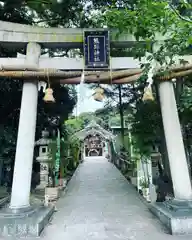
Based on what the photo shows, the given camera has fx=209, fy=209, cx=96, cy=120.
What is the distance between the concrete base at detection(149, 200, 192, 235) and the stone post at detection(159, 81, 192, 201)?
0.19 m

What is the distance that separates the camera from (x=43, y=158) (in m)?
8.54

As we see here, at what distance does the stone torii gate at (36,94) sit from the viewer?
4297mm

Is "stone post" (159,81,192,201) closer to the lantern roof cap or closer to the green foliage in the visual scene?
the green foliage

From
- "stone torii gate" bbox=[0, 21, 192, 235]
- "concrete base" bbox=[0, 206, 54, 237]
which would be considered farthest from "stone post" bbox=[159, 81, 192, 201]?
"concrete base" bbox=[0, 206, 54, 237]

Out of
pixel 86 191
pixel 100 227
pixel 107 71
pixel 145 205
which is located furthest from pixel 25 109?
pixel 86 191

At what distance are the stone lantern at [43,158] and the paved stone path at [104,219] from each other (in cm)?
136

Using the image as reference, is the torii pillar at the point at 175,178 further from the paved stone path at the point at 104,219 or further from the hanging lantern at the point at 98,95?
the hanging lantern at the point at 98,95

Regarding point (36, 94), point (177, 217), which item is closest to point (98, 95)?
point (36, 94)

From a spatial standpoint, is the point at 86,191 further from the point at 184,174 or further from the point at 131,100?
the point at 131,100

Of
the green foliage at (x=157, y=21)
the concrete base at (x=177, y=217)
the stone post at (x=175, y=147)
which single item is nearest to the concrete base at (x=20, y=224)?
the concrete base at (x=177, y=217)

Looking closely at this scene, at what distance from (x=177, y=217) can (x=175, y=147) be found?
138cm

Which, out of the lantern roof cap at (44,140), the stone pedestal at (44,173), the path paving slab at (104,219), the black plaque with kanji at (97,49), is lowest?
the path paving slab at (104,219)

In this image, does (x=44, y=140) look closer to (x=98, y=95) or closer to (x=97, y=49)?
(x=98, y=95)

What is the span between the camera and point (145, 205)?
601cm
